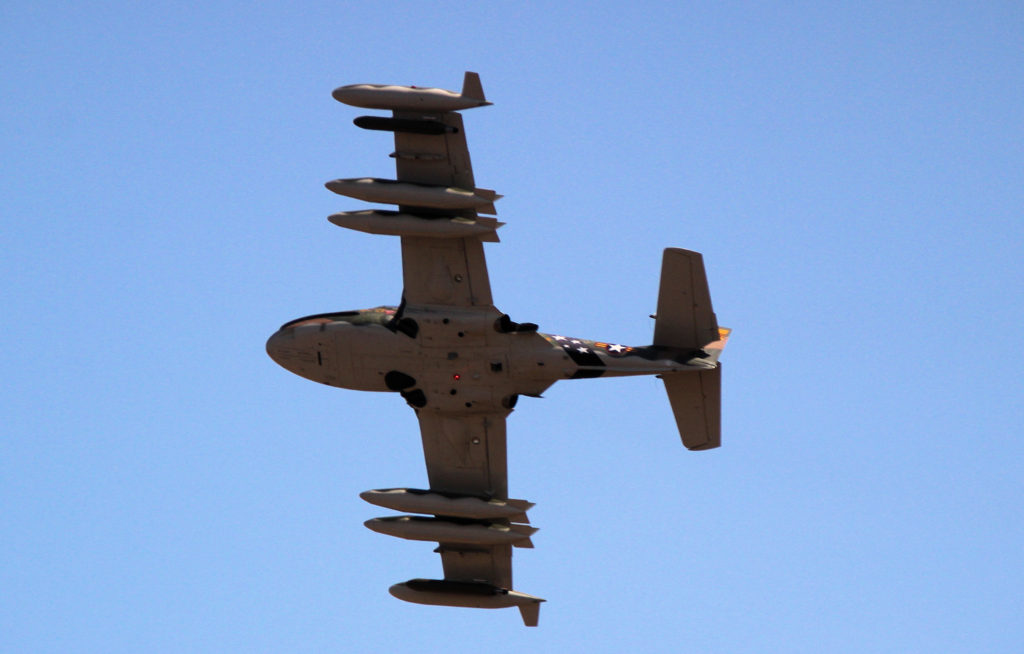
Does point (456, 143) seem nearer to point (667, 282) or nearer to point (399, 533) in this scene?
point (667, 282)

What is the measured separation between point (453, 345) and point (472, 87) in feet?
23.3

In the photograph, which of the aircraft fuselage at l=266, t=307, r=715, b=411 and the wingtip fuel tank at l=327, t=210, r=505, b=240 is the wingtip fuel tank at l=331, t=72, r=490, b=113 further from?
the aircraft fuselage at l=266, t=307, r=715, b=411

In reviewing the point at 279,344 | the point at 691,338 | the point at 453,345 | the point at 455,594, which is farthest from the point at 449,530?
the point at 691,338

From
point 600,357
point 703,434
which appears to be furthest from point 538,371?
point 703,434

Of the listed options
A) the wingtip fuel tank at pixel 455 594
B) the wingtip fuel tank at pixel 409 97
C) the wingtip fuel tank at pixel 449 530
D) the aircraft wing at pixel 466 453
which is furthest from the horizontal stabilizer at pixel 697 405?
the wingtip fuel tank at pixel 409 97

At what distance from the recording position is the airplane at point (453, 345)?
46000 mm

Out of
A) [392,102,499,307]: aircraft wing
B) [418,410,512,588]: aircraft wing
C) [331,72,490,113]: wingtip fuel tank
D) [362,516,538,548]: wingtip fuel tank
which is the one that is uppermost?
[331,72,490,113]: wingtip fuel tank

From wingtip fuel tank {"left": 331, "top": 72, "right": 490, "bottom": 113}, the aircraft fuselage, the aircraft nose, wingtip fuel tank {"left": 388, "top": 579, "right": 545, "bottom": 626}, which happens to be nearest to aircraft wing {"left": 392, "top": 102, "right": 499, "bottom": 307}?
the aircraft fuselage

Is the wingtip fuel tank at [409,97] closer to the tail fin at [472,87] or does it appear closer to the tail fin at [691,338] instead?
the tail fin at [472,87]

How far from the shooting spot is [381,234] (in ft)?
152

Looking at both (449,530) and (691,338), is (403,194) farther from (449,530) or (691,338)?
(449,530)

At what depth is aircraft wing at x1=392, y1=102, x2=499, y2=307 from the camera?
1823 inches

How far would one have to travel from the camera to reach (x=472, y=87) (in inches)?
1800

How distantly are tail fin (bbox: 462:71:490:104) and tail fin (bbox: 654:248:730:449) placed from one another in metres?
6.58
